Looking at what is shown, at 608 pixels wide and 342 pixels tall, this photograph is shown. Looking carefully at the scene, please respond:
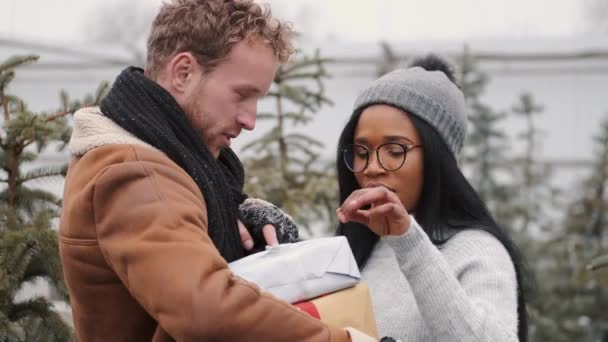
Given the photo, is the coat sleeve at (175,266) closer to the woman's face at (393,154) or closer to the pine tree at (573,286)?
the woman's face at (393,154)

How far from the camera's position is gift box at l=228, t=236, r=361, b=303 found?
2.12 metres

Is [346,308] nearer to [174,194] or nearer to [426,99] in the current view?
[174,194]

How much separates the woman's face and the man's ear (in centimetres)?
91

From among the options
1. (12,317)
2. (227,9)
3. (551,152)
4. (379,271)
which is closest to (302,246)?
(227,9)

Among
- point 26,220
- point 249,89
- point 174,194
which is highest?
point 249,89

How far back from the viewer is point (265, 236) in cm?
240

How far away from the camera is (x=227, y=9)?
7.18 feet

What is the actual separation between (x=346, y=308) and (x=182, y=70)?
62 cm

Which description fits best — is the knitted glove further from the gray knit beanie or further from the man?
the gray knit beanie

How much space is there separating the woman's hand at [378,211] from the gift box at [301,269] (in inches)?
6.8

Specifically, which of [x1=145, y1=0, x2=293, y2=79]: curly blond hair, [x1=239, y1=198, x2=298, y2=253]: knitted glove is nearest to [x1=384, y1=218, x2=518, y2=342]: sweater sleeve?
[x1=239, y1=198, x2=298, y2=253]: knitted glove

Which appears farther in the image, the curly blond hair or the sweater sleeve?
the sweater sleeve

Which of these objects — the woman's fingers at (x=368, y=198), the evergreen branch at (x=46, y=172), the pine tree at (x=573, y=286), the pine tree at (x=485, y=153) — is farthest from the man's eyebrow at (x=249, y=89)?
the pine tree at (x=485, y=153)

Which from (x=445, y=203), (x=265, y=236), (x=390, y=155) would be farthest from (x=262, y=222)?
(x=445, y=203)
